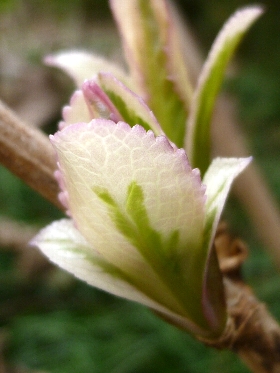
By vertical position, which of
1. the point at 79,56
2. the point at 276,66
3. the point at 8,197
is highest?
the point at 79,56

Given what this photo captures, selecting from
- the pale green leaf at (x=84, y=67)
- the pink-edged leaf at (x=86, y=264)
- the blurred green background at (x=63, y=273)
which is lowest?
the blurred green background at (x=63, y=273)

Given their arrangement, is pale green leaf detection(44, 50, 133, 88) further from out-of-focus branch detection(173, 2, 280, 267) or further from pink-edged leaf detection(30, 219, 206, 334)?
out-of-focus branch detection(173, 2, 280, 267)

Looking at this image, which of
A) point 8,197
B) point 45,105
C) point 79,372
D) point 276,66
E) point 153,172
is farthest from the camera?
point 276,66

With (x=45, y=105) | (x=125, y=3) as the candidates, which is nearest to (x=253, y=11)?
(x=125, y=3)

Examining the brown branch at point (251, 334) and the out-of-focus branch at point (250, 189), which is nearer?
the brown branch at point (251, 334)

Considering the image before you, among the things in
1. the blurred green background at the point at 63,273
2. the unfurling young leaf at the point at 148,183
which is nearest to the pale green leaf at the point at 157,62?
the unfurling young leaf at the point at 148,183

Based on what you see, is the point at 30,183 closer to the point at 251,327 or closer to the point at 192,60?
the point at 251,327

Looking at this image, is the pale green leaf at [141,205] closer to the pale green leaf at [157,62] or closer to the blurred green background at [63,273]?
the pale green leaf at [157,62]
